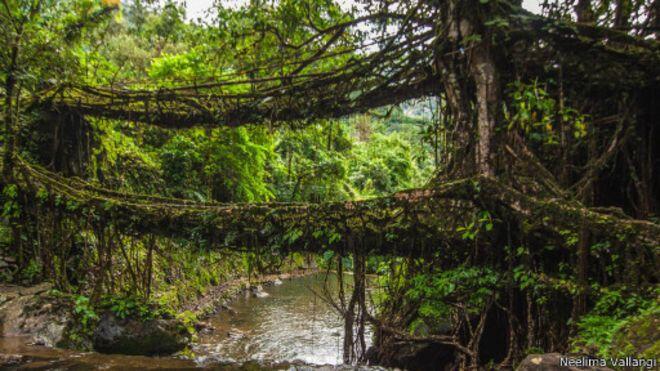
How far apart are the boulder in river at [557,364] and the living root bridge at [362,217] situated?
3.86ft

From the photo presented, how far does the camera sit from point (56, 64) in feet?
21.7

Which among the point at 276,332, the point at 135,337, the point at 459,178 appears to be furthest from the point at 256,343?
the point at 459,178

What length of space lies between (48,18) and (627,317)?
346 inches

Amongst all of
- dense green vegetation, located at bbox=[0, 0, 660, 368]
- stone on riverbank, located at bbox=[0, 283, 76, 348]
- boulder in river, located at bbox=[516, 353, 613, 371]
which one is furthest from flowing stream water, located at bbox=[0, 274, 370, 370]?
boulder in river, located at bbox=[516, 353, 613, 371]

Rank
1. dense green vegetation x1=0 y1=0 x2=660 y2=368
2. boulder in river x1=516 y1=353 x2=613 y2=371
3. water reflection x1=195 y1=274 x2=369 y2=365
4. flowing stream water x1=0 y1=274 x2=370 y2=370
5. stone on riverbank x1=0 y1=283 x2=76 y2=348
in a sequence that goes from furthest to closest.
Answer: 1. water reflection x1=195 y1=274 x2=369 y2=365
2. stone on riverbank x1=0 y1=283 x2=76 y2=348
3. flowing stream water x1=0 y1=274 x2=370 y2=370
4. dense green vegetation x1=0 y1=0 x2=660 y2=368
5. boulder in river x1=516 y1=353 x2=613 y2=371

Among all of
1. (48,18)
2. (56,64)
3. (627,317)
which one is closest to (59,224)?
(56,64)

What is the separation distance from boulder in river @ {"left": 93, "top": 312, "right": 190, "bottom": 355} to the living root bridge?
4.24 ft

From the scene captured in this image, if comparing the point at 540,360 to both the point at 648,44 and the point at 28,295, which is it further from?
the point at 28,295

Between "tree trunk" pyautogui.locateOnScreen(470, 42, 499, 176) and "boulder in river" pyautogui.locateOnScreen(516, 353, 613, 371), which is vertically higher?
"tree trunk" pyautogui.locateOnScreen(470, 42, 499, 176)

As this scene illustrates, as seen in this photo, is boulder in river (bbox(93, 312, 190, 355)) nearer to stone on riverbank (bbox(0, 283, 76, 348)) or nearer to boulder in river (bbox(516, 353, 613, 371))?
stone on riverbank (bbox(0, 283, 76, 348))

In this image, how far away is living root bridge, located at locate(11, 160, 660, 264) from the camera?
3297mm

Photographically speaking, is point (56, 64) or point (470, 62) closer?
point (470, 62)

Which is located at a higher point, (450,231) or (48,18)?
(48,18)

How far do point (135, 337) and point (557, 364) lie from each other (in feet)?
16.6
